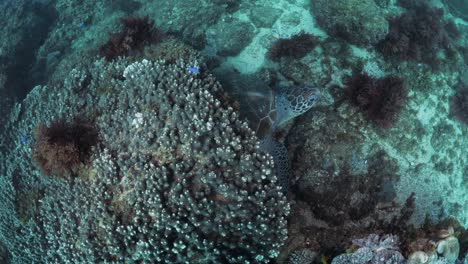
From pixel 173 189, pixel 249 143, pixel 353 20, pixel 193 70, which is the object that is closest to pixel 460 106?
pixel 353 20

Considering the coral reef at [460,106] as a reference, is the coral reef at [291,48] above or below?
above

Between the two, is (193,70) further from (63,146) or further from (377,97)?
(377,97)

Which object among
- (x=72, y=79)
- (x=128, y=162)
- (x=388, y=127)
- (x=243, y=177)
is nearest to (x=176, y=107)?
(x=128, y=162)

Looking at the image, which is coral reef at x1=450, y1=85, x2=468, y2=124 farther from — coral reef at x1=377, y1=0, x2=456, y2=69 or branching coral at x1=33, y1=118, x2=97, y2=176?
branching coral at x1=33, y1=118, x2=97, y2=176

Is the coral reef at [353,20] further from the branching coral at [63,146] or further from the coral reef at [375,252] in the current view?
the branching coral at [63,146]

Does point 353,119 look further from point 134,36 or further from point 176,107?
point 134,36

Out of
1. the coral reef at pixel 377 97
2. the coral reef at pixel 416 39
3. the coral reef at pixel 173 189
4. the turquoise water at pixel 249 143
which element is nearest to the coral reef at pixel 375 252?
the turquoise water at pixel 249 143
